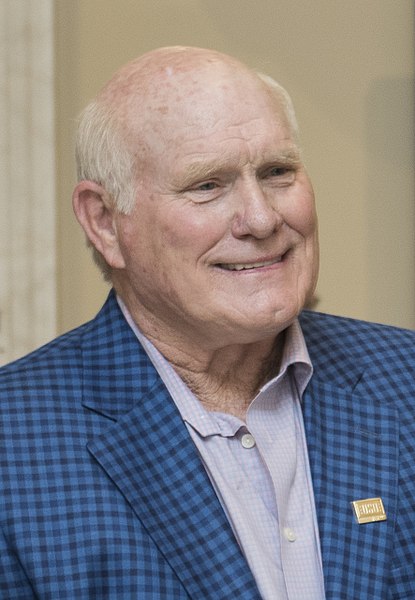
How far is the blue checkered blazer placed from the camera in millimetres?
1857

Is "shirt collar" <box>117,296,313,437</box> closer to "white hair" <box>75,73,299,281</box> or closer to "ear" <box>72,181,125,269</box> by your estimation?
"ear" <box>72,181,125,269</box>

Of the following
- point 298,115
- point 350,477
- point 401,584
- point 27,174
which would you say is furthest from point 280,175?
point 298,115

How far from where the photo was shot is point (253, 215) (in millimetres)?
1926

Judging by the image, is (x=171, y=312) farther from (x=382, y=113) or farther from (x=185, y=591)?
(x=382, y=113)

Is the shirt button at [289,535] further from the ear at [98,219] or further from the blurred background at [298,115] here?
the blurred background at [298,115]

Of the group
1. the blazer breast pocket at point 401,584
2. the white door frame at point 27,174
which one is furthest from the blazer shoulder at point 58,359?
the white door frame at point 27,174

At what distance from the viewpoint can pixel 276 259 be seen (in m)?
2.00

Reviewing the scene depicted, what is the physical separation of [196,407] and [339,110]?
5.39 feet

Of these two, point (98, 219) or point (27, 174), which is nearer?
point (98, 219)

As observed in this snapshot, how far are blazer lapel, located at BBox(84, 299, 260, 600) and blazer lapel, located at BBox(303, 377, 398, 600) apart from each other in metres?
0.17

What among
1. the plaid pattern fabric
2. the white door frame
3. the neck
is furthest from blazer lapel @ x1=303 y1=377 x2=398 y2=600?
the white door frame

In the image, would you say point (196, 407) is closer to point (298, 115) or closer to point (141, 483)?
point (141, 483)

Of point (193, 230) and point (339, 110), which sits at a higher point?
point (339, 110)

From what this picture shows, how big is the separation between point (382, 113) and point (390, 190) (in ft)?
0.72
